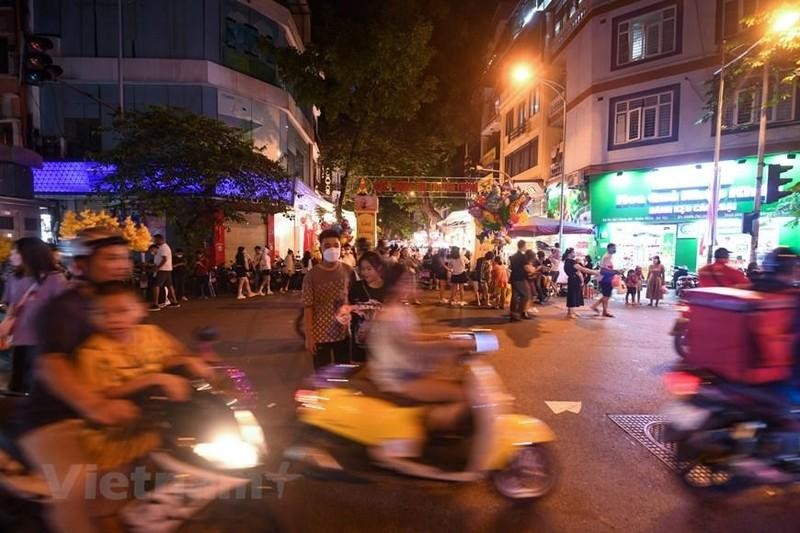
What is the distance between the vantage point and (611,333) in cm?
1050

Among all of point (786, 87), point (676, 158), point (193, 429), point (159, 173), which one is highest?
point (786, 87)

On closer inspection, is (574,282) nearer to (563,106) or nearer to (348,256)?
(348,256)

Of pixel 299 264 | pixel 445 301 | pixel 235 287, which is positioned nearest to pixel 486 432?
pixel 445 301

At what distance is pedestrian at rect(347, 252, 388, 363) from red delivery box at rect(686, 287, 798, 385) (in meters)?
2.66

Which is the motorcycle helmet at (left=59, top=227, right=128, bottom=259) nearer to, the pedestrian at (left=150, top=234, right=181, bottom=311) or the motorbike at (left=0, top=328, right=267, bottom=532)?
the motorbike at (left=0, top=328, right=267, bottom=532)

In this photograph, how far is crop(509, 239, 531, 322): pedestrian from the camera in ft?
37.9

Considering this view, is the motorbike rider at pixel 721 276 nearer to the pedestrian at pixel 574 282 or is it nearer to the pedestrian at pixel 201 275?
the pedestrian at pixel 574 282

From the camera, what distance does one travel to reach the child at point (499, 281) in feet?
45.3

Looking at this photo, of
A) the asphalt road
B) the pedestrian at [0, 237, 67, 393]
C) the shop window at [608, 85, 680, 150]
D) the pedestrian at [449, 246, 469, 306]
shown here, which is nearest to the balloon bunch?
the pedestrian at [449, 246, 469, 306]

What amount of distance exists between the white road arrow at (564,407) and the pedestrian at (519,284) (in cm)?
577

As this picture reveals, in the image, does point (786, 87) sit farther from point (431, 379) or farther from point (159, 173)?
point (159, 173)

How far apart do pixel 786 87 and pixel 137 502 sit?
2028cm

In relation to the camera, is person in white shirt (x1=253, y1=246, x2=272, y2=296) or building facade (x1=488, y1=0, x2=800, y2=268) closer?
person in white shirt (x1=253, y1=246, x2=272, y2=296)

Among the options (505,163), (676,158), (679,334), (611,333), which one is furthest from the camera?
(505,163)
